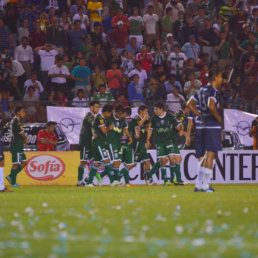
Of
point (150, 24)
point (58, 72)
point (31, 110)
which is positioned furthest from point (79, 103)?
point (150, 24)

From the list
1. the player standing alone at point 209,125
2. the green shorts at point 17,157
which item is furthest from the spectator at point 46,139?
the player standing alone at point 209,125

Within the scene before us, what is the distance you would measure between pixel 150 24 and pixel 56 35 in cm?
394

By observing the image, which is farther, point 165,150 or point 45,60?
point 45,60

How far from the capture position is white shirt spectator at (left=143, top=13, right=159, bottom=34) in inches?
1152

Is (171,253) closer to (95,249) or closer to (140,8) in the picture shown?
(95,249)

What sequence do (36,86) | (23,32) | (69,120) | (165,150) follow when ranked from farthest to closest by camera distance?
(23,32)
(36,86)
(69,120)
(165,150)

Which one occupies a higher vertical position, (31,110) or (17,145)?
(31,110)

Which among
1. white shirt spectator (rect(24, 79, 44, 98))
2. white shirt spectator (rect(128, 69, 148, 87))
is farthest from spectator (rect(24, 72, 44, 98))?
white shirt spectator (rect(128, 69, 148, 87))

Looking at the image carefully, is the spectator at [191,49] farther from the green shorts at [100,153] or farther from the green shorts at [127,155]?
the green shorts at [100,153]

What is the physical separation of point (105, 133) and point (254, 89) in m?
8.57

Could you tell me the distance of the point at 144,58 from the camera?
28.0 metres

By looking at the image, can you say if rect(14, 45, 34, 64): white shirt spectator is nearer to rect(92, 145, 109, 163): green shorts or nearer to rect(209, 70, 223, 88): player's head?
rect(92, 145, 109, 163): green shorts

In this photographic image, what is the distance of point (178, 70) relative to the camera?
28.1 meters

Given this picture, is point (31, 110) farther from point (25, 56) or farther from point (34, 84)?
point (25, 56)
